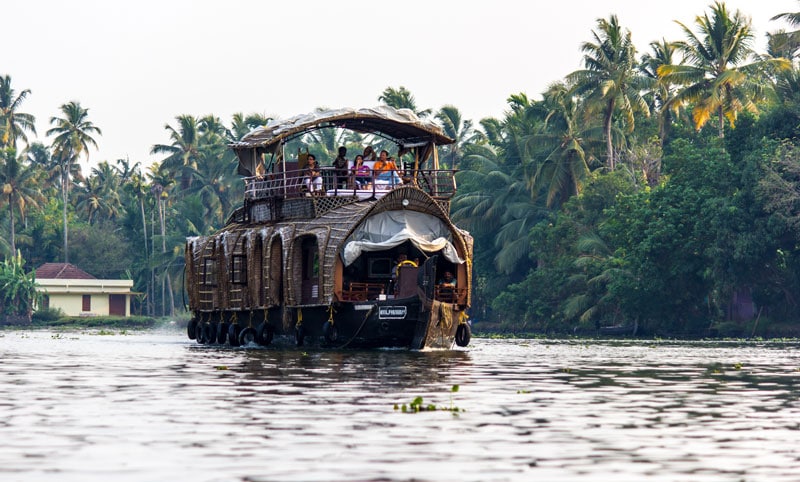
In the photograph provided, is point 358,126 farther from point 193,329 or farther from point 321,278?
point 193,329

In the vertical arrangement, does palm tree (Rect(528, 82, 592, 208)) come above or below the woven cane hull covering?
above

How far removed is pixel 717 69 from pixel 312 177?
1176 inches

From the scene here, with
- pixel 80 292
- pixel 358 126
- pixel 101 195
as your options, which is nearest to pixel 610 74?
pixel 358 126

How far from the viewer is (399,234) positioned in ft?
103

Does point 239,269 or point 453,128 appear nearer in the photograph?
point 239,269

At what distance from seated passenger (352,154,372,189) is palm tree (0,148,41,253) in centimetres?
6510

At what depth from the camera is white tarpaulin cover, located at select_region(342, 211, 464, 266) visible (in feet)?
103

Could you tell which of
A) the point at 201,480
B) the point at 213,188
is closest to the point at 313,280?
the point at 201,480

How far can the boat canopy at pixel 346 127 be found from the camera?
116 feet

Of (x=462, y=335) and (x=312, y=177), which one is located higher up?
(x=312, y=177)

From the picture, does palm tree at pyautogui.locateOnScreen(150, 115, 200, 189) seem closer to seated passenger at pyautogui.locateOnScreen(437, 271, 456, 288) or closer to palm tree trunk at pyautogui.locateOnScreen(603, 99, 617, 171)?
palm tree trunk at pyautogui.locateOnScreen(603, 99, 617, 171)

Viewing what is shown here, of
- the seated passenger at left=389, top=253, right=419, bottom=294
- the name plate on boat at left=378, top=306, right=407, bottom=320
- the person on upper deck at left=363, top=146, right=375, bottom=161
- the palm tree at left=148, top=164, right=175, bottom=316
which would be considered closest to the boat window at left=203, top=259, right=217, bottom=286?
the person on upper deck at left=363, top=146, right=375, bottom=161

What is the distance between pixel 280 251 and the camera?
3444 cm

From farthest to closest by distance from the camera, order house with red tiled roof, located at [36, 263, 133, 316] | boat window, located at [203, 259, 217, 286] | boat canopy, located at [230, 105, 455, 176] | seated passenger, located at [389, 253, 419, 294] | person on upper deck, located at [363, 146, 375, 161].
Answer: house with red tiled roof, located at [36, 263, 133, 316]
boat window, located at [203, 259, 217, 286]
person on upper deck, located at [363, 146, 375, 161]
boat canopy, located at [230, 105, 455, 176]
seated passenger, located at [389, 253, 419, 294]
